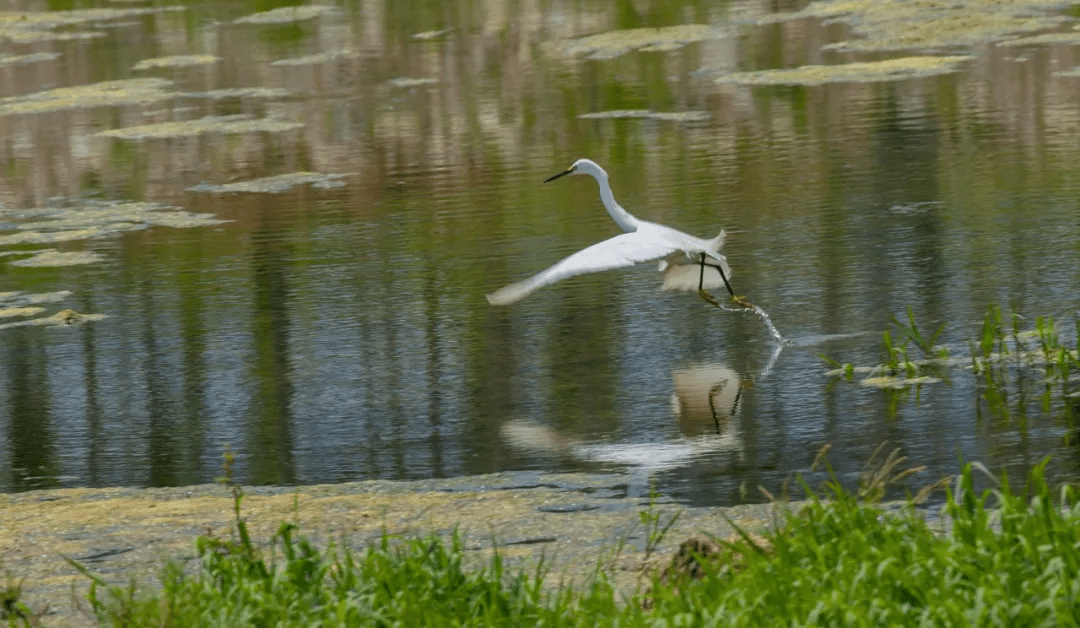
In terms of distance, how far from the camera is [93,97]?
78.2 feet

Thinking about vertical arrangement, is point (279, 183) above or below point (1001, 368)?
above

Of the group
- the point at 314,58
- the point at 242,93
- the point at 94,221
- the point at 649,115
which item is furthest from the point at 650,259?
the point at 314,58

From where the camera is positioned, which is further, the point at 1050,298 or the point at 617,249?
the point at 1050,298

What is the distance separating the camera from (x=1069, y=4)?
24.5 meters

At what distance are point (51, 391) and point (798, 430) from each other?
13.5ft

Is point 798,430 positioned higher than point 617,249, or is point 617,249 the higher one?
point 617,249

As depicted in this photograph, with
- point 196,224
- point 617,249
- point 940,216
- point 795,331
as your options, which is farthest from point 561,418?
point 196,224

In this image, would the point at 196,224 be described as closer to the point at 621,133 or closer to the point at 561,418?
the point at 621,133

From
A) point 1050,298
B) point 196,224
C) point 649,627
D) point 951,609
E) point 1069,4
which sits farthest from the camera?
point 1069,4

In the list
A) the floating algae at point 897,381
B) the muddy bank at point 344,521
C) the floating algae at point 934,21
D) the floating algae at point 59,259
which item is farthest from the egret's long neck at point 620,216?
the floating algae at point 934,21

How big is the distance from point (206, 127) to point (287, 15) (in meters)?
12.7

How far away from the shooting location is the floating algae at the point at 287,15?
31858 mm

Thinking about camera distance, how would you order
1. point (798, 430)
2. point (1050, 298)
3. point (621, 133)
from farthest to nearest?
point (621, 133) < point (1050, 298) < point (798, 430)

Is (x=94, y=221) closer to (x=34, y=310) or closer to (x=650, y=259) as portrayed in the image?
(x=34, y=310)
